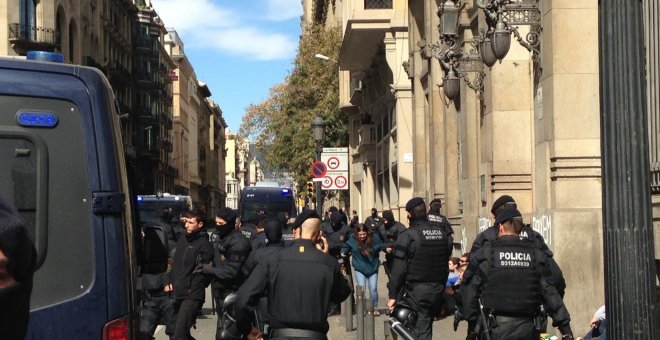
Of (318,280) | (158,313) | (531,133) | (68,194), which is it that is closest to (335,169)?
(531,133)

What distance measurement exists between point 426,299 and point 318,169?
42.8 ft

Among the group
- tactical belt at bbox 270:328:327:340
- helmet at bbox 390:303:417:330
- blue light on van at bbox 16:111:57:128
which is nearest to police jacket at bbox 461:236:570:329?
tactical belt at bbox 270:328:327:340

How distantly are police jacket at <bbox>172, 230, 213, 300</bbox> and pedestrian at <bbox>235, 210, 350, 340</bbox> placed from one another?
5402mm

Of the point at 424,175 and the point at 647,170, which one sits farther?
the point at 424,175

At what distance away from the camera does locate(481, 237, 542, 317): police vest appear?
27.1 feet

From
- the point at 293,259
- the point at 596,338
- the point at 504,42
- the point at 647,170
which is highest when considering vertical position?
the point at 504,42

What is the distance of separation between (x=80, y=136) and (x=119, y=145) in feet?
1.29

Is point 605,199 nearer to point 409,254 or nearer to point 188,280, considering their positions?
point 409,254

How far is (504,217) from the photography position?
8297mm

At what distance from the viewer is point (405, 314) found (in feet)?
35.7

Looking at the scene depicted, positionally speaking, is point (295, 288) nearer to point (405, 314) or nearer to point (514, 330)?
point (514, 330)

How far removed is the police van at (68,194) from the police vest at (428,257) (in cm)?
673

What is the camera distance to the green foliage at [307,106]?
48.8m

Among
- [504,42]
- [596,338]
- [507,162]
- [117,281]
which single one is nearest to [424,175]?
[507,162]
